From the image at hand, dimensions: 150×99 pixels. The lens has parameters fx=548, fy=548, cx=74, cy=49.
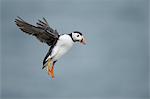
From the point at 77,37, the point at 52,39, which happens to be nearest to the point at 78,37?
the point at 77,37

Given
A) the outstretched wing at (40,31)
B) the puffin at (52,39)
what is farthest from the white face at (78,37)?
the outstretched wing at (40,31)

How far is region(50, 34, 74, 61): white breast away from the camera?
2.99m

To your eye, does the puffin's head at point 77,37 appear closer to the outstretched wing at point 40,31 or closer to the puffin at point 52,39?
the puffin at point 52,39

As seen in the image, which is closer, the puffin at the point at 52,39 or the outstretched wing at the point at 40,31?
the puffin at the point at 52,39

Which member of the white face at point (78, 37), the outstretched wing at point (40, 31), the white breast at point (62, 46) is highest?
the outstretched wing at point (40, 31)

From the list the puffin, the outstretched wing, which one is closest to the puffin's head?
the puffin

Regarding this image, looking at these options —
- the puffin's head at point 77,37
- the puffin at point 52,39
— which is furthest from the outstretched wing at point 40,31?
the puffin's head at point 77,37

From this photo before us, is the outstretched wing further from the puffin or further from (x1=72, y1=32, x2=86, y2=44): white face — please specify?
(x1=72, y1=32, x2=86, y2=44): white face

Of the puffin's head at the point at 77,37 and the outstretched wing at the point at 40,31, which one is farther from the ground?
the outstretched wing at the point at 40,31

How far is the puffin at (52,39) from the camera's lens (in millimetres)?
Result: 3006

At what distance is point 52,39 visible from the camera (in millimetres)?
3145

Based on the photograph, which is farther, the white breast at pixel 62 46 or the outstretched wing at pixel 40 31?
the outstretched wing at pixel 40 31

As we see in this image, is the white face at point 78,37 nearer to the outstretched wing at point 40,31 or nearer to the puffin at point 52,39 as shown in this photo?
the puffin at point 52,39

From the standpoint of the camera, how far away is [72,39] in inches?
119
